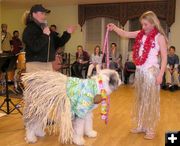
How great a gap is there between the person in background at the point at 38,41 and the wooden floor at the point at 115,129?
0.87 meters

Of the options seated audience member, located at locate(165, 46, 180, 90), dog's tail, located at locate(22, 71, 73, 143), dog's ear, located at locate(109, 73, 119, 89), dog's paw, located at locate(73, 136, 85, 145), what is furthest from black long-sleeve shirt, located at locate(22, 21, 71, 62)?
seated audience member, located at locate(165, 46, 180, 90)

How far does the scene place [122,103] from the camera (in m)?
5.22

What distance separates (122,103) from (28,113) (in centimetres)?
256

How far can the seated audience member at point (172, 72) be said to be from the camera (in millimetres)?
6755

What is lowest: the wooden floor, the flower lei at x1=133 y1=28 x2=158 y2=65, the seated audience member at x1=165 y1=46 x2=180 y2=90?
the wooden floor

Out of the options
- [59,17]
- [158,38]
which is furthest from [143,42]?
[59,17]

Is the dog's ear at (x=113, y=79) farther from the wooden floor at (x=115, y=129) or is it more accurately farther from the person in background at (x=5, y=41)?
the person in background at (x=5, y=41)

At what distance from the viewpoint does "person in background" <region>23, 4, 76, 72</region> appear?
119 inches

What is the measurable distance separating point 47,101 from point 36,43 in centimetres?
65

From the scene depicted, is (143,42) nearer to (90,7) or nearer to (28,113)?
(28,113)

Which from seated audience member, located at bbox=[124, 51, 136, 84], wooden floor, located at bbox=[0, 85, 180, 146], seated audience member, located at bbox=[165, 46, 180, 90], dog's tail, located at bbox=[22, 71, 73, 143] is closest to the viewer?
dog's tail, located at bbox=[22, 71, 73, 143]

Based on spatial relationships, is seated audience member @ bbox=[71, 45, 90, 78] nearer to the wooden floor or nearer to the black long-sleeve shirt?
the wooden floor

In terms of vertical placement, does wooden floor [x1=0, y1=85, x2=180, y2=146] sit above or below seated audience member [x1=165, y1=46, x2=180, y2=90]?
below

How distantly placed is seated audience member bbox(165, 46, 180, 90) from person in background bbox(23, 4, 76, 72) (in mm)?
4176
